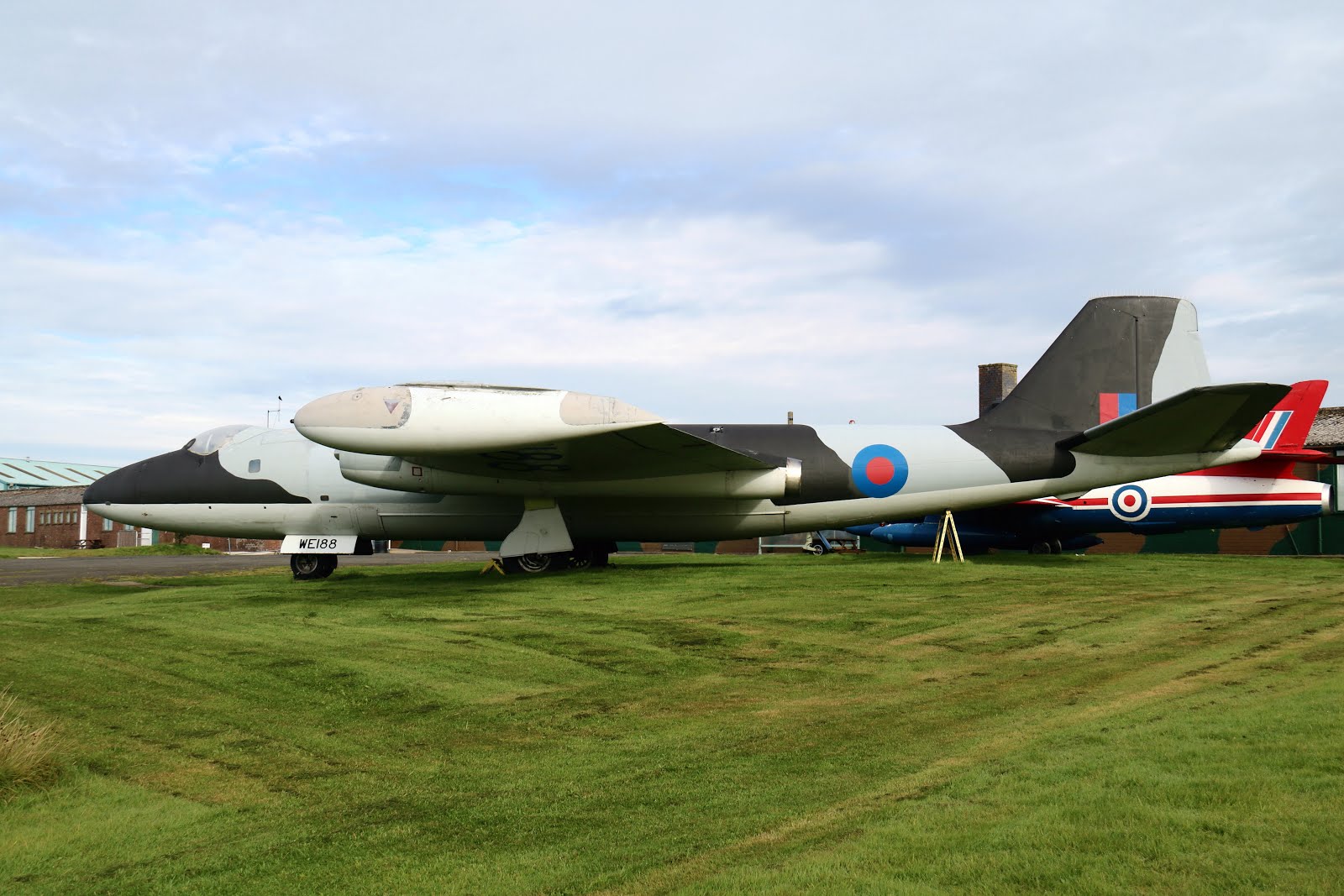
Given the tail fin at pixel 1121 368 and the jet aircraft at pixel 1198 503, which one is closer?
the tail fin at pixel 1121 368

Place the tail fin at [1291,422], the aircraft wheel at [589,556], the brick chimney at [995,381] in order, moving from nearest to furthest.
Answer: the aircraft wheel at [589,556] → the tail fin at [1291,422] → the brick chimney at [995,381]

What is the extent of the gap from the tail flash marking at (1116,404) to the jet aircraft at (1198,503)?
7.28 ft

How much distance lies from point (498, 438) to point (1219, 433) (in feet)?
35.8

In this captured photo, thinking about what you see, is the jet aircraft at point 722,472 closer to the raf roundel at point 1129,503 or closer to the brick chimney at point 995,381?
the raf roundel at point 1129,503

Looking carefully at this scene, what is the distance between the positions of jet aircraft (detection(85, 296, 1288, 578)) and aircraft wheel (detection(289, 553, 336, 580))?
34 mm

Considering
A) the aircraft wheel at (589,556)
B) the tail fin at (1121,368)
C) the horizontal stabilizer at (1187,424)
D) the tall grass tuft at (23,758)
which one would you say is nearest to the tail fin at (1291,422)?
the tail fin at (1121,368)

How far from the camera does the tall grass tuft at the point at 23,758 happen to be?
4570mm

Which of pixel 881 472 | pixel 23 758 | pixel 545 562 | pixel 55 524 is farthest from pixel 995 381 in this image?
pixel 55 524

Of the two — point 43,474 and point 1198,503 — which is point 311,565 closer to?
point 1198,503

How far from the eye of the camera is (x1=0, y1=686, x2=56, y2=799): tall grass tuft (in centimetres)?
457

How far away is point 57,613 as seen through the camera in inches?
416

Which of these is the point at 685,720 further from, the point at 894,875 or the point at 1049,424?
the point at 1049,424

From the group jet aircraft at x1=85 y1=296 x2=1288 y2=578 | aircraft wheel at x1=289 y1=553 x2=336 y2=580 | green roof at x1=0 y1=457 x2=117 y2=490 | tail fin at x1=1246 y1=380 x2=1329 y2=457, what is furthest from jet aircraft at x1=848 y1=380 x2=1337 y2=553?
green roof at x1=0 y1=457 x2=117 y2=490

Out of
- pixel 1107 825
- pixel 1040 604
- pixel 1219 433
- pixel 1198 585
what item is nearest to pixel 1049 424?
pixel 1219 433
